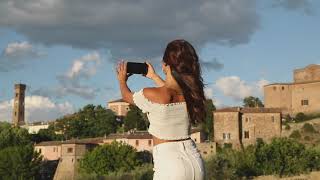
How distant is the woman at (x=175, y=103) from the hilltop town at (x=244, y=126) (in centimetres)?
4883

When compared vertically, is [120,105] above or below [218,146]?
above

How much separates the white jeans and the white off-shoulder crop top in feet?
0.19

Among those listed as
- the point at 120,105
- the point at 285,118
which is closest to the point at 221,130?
the point at 285,118

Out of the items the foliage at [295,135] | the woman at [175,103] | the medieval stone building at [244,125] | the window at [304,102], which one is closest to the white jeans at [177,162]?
the woman at [175,103]

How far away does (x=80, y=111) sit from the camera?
290 ft

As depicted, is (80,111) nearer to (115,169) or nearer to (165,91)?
(115,169)

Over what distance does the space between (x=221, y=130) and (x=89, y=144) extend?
1649 cm

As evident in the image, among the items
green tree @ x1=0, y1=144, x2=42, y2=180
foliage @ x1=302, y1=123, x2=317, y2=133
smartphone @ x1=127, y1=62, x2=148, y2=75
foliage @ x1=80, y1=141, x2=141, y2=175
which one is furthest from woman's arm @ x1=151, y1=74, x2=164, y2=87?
foliage @ x1=302, y1=123, x2=317, y2=133

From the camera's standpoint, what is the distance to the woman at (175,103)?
12.2 feet

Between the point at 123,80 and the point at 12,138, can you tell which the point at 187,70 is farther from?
the point at 12,138

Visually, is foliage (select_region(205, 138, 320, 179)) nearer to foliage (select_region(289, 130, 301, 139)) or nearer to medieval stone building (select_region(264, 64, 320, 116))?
foliage (select_region(289, 130, 301, 139))

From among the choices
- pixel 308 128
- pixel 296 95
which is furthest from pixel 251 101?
pixel 308 128

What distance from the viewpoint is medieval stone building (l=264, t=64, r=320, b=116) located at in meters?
70.8

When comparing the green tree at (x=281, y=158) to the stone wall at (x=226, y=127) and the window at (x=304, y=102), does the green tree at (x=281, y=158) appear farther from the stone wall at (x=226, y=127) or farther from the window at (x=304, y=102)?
the window at (x=304, y=102)
